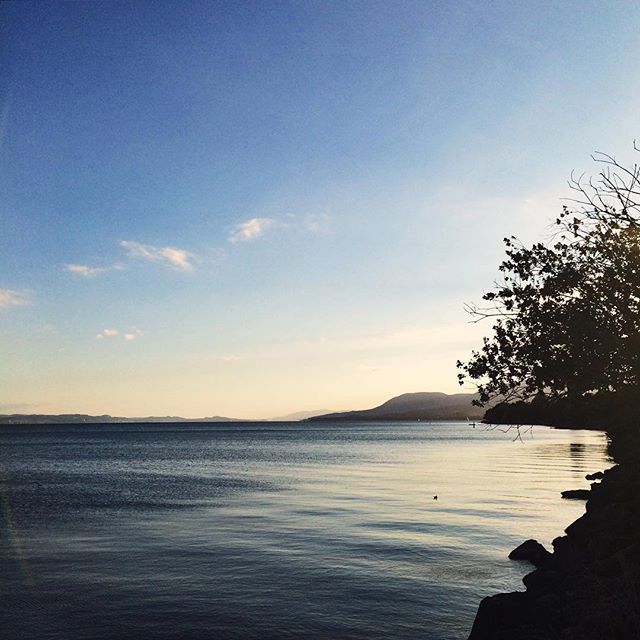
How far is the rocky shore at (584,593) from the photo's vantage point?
11.5 metres

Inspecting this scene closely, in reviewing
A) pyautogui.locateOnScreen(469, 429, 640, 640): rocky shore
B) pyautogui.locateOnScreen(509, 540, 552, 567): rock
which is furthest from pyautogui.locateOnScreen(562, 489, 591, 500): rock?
pyautogui.locateOnScreen(469, 429, 640, 640): rocky shore

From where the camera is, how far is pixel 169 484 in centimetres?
6322

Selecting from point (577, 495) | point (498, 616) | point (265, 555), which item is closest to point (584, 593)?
point (498, 616)

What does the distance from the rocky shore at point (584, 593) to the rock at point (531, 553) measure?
0.12 meters

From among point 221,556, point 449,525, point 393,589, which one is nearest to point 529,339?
point 393,589

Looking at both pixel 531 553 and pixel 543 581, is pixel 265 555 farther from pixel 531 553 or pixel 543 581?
pixel 543 581

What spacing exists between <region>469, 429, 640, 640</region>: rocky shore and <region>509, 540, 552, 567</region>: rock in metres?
0.12

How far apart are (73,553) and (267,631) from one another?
1629 cm

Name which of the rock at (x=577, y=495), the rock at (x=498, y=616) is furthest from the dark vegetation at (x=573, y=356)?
the rock at (x=577, y=495)

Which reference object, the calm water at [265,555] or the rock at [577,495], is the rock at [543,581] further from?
the rock at [577,495]

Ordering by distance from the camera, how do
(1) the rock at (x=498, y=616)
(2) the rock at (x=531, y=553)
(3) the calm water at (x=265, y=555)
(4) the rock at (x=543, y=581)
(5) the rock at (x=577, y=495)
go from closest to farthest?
(1) the rock at (x=498, y=616), (4) the rock at (x=543, y=581), (3) the calm water at (x=265, y=555), (2) the rock at (x=531, y=553), (5) the rock at (x=577, y=495)

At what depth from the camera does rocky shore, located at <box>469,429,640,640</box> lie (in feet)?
37.9

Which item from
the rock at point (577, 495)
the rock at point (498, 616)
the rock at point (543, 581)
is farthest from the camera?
the rock at point (577, 495)

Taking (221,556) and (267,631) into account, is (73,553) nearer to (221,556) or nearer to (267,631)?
(221,556)
